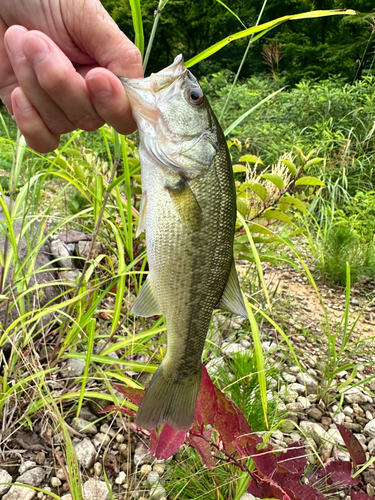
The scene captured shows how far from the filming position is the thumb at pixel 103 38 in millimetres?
1184

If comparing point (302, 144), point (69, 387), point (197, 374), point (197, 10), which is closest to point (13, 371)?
point (69, 387)

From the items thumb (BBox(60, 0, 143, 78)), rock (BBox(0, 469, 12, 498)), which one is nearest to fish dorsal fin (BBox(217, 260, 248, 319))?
thumb (BBox(60, 0, 143, 78))

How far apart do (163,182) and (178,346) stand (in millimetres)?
453

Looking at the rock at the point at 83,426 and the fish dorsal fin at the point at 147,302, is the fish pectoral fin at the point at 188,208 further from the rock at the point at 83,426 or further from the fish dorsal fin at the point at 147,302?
the rock at the point at 83,426

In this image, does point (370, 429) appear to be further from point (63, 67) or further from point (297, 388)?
point (63, 67)

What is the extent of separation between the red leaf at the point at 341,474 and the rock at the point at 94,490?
842 millimetres

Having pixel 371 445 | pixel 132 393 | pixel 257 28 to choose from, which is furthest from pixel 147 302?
pixel 371 445

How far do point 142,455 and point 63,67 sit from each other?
1.50m

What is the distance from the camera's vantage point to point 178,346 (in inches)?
42.9

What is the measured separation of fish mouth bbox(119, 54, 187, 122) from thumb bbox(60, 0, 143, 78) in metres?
0.13

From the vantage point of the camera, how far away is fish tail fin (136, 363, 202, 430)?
1040 mm

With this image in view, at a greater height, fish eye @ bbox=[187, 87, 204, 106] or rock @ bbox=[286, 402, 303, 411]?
fish eye @ bbox=[187, 87, 204, 106]

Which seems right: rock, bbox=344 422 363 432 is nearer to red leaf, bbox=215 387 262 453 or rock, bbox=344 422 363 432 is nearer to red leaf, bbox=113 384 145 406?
red leaf, bbox=215 387 262 453

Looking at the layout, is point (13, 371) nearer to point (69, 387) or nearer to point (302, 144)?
point (69, 387)
